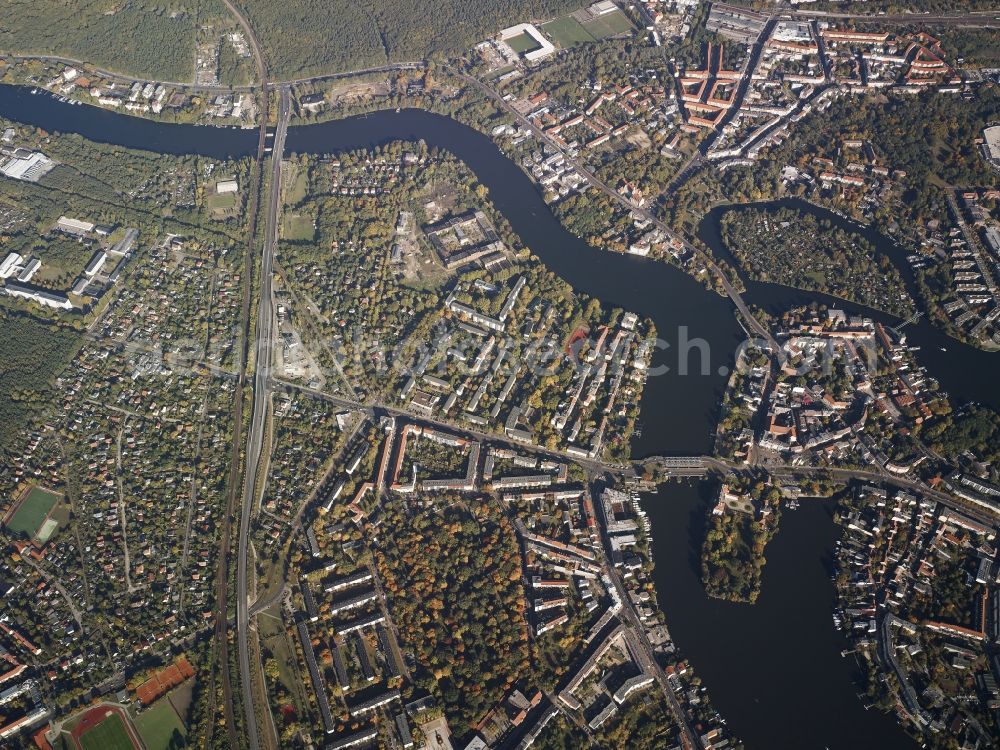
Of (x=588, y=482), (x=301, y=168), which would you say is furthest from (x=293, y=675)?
(x=301, y=168)

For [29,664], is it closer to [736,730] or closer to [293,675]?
[293,675]

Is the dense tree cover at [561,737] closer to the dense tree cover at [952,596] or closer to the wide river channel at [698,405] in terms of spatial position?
the wide river channel at [698,405]

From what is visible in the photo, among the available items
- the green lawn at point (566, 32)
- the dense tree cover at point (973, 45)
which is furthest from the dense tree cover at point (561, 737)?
the dense tree cover at point (973, 45)

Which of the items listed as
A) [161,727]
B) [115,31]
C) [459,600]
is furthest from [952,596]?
[115,31]

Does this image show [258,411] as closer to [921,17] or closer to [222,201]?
[222,201]

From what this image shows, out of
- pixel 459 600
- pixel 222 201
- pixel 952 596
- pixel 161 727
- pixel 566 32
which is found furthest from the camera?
pixel 566 32

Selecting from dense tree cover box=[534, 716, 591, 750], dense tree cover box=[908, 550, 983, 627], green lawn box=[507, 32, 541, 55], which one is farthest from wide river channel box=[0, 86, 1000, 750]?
green lawn box=[507, 32, 541, 55]

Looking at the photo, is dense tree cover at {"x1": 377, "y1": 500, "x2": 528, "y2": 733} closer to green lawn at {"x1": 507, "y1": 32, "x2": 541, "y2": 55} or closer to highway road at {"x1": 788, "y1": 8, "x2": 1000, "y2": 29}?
green lawn at {"x1": 507, "y1": 32, "x2": 541, "y2": 55}
